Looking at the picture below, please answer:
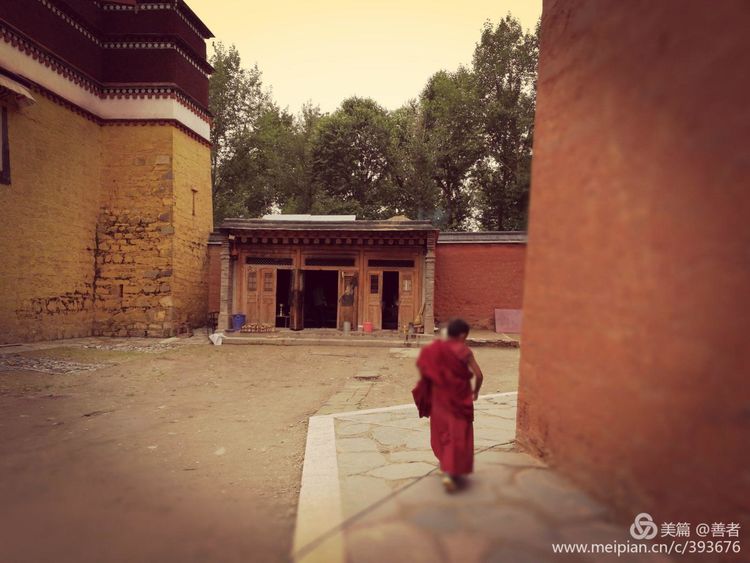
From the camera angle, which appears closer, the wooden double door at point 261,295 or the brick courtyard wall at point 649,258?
the brick courtyard wall at point 649,258

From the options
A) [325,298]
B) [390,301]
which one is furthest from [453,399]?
[325,298]

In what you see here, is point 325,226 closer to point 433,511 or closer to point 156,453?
point 156,453

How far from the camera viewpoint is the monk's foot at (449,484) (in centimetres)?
301

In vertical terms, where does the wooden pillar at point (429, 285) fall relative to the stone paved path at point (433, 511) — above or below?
above

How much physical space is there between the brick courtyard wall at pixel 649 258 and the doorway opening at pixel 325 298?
14726 millimetres

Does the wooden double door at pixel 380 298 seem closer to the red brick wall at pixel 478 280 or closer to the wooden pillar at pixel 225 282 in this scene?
the red brick wall at pixel 478 280

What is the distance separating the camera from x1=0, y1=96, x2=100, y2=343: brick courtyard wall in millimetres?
11211

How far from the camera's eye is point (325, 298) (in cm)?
1778

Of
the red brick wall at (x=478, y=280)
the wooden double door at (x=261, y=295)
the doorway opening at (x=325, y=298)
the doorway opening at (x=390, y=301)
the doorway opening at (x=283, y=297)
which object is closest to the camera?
the wooden double door at (x=261, y=295)

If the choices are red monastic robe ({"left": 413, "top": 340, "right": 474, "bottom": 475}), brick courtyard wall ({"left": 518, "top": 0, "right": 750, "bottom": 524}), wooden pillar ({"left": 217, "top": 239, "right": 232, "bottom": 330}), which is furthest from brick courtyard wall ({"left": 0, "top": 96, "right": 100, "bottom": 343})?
brick courtyard wall ({"left": 518, "top": 0, "right": 750, "bottom": 524})

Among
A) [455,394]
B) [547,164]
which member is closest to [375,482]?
[455,394]

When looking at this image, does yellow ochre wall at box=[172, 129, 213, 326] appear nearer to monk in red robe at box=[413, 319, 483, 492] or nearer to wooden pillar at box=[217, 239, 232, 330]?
wooden pillar at box=[217, 239, 232, 330]

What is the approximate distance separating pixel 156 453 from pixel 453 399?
306cm

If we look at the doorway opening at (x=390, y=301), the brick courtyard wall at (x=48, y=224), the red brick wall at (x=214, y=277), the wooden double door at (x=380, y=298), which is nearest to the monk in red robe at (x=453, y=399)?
the wooden double door at (x=380, y=298)
